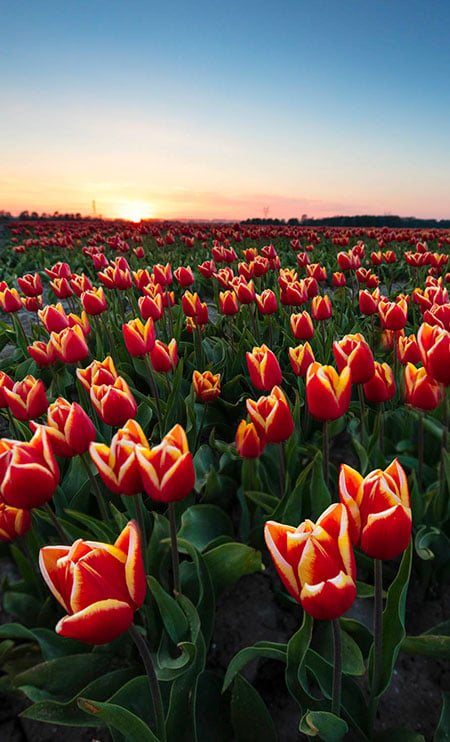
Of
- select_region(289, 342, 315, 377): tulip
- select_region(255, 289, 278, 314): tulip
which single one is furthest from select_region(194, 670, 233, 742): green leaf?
select_region(255, 289, 278, 314): tulip

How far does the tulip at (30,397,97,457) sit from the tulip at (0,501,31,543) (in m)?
0.28

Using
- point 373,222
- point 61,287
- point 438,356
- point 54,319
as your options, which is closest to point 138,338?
point 54,319

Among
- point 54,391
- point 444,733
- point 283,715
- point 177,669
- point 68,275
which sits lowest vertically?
point 283,715

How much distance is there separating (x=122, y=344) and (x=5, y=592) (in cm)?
291

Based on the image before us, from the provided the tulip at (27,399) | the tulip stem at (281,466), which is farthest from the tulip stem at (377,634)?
the tulip at (27,399)

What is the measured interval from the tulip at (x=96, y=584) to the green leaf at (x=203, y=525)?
1.18m

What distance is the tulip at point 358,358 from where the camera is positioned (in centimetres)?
221

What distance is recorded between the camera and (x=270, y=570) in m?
2.48

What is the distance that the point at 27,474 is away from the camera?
4.99 ft

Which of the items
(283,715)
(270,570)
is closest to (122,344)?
(270,570)

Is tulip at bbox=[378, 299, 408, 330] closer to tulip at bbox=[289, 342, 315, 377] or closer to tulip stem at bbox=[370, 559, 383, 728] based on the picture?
tulip at bbox=[289, 342, 315, 377]

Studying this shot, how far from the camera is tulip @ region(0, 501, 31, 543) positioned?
189 centimetres

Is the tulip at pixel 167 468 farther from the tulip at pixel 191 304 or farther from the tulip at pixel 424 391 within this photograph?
the tulip at pixel 191 304

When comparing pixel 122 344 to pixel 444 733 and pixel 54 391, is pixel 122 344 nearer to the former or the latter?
pixel 54 391
